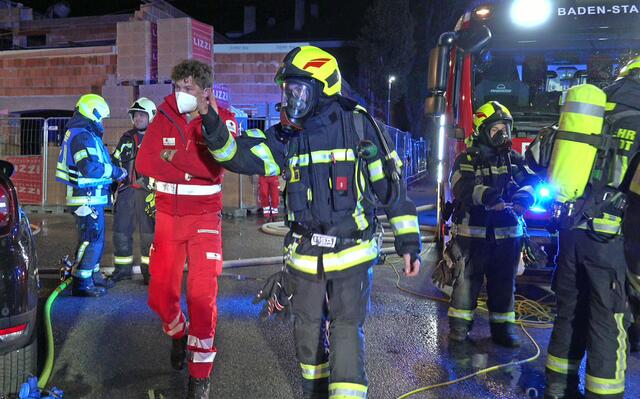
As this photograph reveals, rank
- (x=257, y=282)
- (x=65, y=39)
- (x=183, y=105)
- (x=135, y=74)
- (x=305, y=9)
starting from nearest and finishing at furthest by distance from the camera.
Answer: (x=183, y=105), (x=257, y=282), (x=135, y=74), (x=65, y=39), (x=305, y=9)

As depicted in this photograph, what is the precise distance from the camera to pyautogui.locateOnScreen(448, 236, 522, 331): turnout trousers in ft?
14.8

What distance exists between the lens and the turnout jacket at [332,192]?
2.80 meters

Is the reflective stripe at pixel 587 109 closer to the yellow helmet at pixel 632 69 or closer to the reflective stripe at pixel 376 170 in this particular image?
the yellow helmet at pixel 632 69

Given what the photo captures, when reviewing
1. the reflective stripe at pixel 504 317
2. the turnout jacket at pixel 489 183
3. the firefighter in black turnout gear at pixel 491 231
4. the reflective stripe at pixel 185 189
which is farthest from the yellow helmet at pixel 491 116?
the reflective stripe at pixel 185 189

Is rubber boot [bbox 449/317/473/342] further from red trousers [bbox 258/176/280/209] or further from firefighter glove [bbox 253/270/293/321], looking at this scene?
red trousers [bbox 258/176/280/209]

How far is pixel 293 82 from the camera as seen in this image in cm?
281

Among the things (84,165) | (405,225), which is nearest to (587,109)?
(405,225)

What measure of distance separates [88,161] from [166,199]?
2.07 meters

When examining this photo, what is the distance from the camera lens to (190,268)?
3.64 metres

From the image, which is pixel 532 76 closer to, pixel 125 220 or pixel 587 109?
pixel 587 109

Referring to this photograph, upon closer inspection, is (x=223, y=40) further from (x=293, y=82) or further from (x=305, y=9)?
(x=293, y=82)

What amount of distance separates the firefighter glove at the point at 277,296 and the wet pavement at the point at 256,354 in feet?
2.80

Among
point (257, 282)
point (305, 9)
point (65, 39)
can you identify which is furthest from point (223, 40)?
point (257, 282)

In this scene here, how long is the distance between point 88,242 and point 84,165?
783 mm
